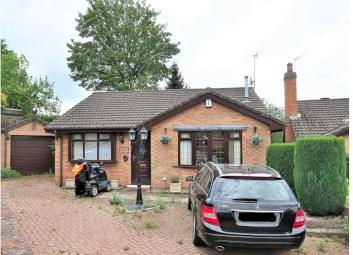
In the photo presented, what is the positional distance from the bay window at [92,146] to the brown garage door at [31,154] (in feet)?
23.2

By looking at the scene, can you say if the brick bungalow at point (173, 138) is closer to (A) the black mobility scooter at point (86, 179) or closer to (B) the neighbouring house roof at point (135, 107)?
(B) the neighbouring house roof at point (135, 107)

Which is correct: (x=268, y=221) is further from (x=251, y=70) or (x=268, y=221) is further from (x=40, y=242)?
(x=251, y=70)

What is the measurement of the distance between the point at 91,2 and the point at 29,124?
62.6 ft

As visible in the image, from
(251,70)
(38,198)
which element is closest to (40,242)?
(38,198)

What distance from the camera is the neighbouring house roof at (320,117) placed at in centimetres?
1720

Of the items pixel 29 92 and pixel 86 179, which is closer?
pixel 86 179

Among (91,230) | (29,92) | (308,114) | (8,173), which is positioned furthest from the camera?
(29,92)

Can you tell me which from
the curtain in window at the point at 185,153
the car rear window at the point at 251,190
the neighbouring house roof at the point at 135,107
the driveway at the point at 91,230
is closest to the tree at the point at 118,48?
the neighbouring house roof at the point at 135,107

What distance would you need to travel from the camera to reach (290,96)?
60.4ft

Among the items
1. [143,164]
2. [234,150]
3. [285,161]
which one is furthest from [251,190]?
[143,164]

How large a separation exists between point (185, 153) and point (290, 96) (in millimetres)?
6940

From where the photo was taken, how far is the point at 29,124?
22.6 meters

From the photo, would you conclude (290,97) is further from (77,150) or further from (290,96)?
(77,150)

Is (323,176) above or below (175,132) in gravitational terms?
below
